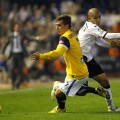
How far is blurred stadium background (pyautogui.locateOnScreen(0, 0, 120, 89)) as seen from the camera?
26547 mm

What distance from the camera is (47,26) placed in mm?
27953

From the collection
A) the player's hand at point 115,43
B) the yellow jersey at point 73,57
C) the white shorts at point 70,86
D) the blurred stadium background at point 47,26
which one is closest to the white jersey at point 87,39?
the player's hand at point 115,43

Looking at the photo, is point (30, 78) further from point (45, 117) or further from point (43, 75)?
point (45, 117)

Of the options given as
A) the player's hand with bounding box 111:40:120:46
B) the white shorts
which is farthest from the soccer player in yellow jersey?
the player's hand with bounding box 111:40:120:46

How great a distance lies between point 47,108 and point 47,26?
14645 millimetres

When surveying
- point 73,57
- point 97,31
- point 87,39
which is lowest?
point 73,57

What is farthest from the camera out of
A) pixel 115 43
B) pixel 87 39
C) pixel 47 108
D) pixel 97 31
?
pixel 47 108

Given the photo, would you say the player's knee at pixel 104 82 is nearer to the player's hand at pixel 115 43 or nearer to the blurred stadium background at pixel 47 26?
the player's hand at pixel 115 43

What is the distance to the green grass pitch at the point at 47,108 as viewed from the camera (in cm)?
1141

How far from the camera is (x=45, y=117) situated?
11.3 metres

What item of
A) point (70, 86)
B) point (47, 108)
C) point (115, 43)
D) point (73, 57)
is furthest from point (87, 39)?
point (47, 108)

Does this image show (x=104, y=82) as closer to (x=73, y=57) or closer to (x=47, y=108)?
(x=73, y=57)

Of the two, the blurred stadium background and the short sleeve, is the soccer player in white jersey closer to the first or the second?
the short sleeve

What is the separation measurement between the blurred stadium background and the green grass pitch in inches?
330
